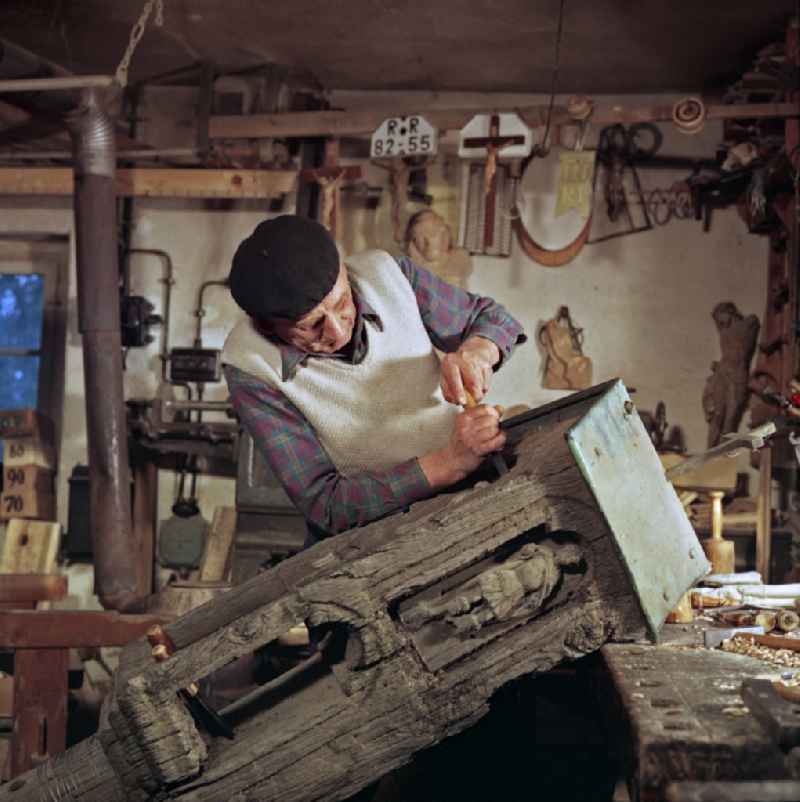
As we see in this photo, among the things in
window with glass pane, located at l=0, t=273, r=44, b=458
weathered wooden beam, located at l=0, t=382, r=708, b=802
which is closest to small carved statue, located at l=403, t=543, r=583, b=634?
weathered wooden beam, located at l=0, t=382, r=708, b=802

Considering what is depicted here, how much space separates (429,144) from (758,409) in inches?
95.9

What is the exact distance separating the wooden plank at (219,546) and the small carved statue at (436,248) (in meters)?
1.98

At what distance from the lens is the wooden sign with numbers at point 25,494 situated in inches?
264

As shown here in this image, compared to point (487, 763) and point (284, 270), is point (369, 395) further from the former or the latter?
point (487, 763)

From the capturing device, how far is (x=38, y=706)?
4.22 metres

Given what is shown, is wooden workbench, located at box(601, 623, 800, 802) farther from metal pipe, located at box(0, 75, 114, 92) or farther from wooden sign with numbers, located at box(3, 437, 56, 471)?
wooden sign with numbers, located at box(3, 437, 56, 471)

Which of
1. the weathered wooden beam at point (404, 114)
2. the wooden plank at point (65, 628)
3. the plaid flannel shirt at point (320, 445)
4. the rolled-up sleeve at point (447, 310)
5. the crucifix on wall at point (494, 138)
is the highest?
the weathered wooden beam at point (404, 114)

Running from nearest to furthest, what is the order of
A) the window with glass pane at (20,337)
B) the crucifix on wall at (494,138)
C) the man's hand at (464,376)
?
the man's hand at (464,376)
the crucifix on wall at (494,138)
the window with glass pane at (20,337)

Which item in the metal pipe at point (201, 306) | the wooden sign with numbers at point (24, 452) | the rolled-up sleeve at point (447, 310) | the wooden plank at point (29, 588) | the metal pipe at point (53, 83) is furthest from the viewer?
the metal pipe at point (201, 306)

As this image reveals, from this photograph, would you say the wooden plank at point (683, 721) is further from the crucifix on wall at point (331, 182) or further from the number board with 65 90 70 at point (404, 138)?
the crucifix on wall at point (331, 182)

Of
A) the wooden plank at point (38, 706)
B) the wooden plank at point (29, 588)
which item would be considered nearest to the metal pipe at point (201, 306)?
the wooden plank at point (29, 588)

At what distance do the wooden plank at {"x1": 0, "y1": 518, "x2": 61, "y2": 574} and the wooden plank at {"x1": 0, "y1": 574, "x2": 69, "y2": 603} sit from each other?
65.2 inches

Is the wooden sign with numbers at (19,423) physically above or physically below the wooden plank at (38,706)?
above

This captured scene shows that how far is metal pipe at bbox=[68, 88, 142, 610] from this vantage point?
5.81 meters
